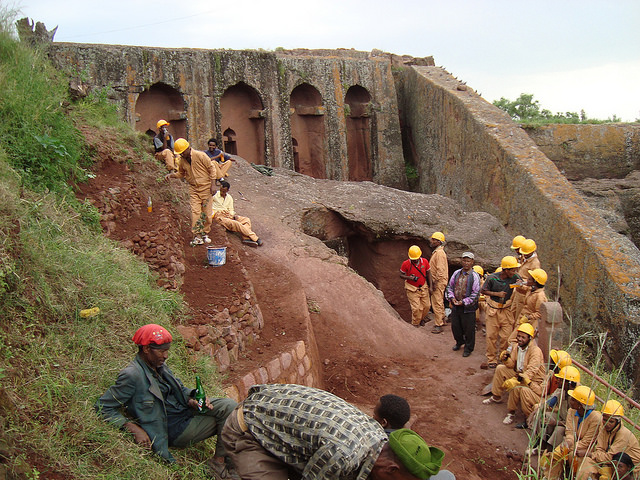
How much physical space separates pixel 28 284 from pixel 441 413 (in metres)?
4.86

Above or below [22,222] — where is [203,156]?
above

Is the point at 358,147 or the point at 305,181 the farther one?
the point at 358,147

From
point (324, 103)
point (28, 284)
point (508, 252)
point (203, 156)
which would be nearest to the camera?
point (28, 284)

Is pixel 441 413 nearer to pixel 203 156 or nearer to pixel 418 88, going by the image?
pixel 203 156

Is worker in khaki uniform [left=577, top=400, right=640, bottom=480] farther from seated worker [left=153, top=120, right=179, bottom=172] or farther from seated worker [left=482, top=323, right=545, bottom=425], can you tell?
seated worker [left=153, top=120, right=179, bottom=172]

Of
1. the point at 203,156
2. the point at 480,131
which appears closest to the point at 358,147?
the point at 480,131

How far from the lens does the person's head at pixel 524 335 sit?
22.4ft

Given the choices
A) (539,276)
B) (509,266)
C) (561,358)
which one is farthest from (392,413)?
(509,266)

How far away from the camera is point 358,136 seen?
61.7ft

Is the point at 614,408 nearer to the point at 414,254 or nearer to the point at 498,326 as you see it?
the point at 498,326

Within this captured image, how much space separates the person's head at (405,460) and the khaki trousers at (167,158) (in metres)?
7.22

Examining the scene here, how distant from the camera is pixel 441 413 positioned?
730cm

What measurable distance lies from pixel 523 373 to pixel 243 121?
38.3ft

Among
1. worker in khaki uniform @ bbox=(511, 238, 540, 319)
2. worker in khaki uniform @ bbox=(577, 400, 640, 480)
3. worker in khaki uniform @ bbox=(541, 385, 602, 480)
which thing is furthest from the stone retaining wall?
worker in khaki uniform @ bbox=(577, 400, 640, 480)
